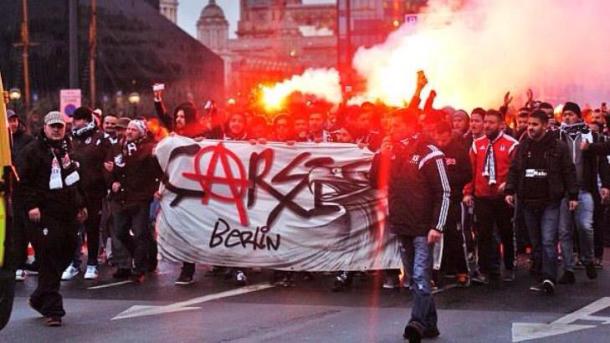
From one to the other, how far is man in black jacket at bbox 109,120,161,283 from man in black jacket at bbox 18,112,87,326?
238 cm

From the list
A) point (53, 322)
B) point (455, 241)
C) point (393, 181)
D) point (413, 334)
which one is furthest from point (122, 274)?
point (413, 334)

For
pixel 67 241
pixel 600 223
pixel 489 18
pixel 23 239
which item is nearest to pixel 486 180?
pixel 600 223

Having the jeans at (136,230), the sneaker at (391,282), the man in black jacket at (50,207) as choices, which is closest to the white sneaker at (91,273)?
the jeans at (136,230)

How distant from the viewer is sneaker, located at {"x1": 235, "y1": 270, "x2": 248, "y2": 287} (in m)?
11.2

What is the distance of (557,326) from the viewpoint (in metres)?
8.60

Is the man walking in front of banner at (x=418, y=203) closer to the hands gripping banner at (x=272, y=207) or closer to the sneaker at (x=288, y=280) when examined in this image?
Answer: the hands gripping banner at (x=272, y=207)

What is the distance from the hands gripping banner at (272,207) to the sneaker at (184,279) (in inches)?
6.7

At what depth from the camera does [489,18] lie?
22875 millimetres

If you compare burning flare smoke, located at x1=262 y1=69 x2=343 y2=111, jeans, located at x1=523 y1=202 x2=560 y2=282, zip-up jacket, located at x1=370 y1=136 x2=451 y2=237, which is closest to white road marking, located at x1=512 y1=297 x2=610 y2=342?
jeans, located at x1=523 y1=202 x2=560 y2=282

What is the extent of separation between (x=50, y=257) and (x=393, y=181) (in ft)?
10.0

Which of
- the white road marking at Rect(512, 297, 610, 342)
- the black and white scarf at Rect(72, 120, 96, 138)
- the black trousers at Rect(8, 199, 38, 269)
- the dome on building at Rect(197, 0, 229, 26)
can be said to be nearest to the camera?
the black trousers at Rect(8, 199, 38, 269)

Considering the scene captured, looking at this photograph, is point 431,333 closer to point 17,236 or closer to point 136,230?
point 17,236

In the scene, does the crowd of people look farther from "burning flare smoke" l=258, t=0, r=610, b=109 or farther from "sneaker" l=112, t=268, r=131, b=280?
"burning flare smoke" l=258, t=0, r=610, b=109

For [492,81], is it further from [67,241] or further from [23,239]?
[23,239]
